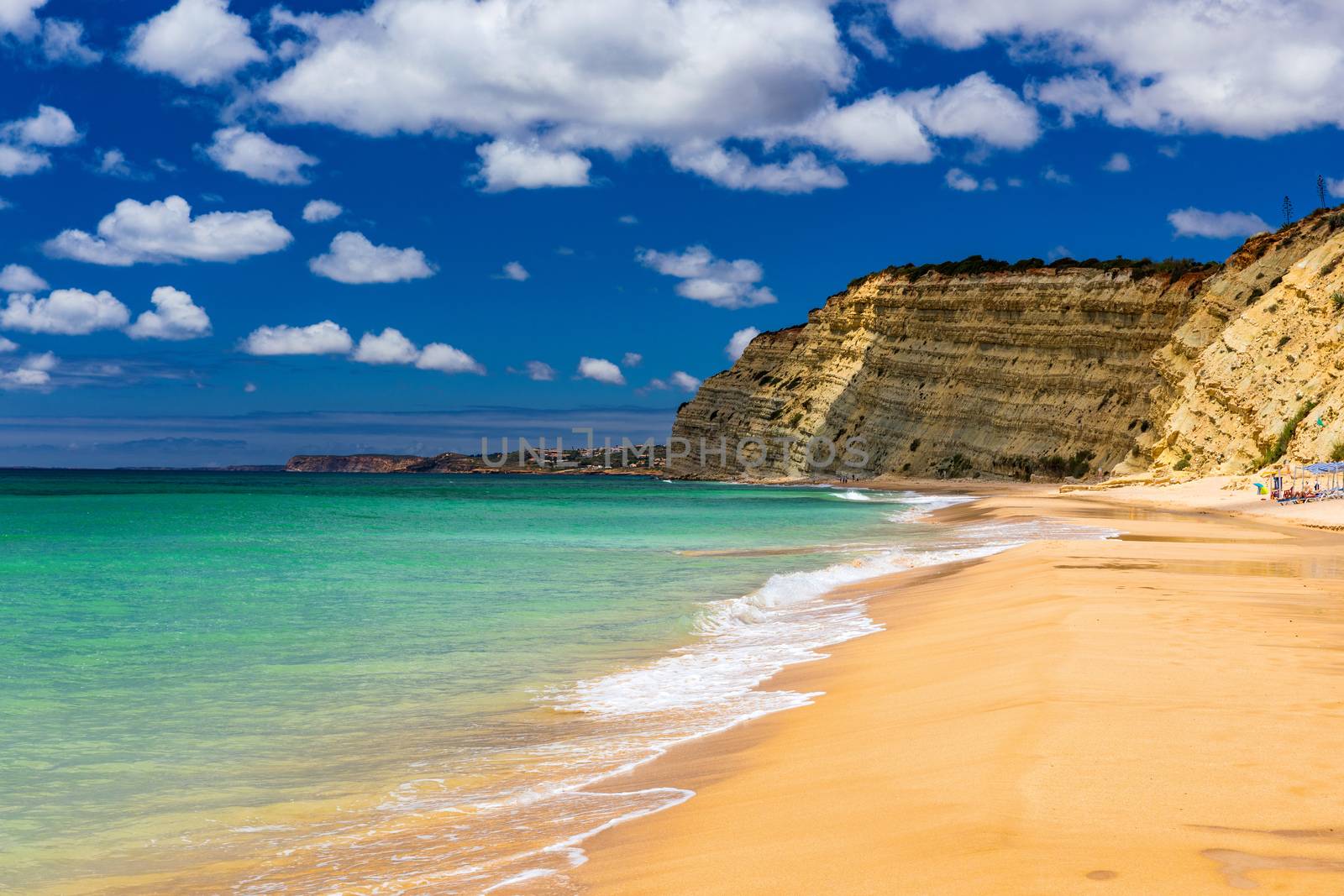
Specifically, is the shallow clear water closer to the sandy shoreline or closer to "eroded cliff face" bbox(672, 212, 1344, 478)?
the sandy shoreline

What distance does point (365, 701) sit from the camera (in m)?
8.14

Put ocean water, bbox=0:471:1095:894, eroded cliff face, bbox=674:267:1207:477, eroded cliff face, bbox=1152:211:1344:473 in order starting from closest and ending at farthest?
1. ocean water, bbox=0:471:1095:894
2. eroded cliff face, bbox=1152:211:1344:473
3. eroded cliff face, bbox=674:267:1207:477

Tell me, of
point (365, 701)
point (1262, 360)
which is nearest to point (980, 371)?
point (1262, 360)

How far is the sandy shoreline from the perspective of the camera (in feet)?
10.8

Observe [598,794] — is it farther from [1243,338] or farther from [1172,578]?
[1243,338]

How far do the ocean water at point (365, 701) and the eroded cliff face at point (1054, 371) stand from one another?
99.4 ft

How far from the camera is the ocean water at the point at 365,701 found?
4863 millimetres

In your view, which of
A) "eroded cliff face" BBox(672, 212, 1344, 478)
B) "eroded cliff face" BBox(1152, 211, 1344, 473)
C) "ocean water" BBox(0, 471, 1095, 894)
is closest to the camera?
"ocean water" BBox(0, 471, 1095, 894)

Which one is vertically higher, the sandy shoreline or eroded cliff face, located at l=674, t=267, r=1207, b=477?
eroded cliff face, located at l=674, t=267, r=1207, b=477

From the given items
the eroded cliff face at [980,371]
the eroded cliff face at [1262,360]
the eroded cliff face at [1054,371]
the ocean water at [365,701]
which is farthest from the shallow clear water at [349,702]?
the eroded cliff face at [980,371]

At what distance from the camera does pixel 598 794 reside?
540cm

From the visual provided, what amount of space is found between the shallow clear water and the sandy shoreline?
674 millimetres

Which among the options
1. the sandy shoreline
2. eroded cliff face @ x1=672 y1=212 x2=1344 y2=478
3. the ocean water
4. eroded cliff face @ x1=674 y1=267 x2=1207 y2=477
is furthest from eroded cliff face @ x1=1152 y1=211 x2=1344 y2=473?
the sandy shoreline

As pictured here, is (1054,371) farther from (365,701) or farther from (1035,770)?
(1035,770)
